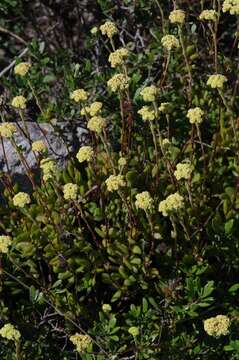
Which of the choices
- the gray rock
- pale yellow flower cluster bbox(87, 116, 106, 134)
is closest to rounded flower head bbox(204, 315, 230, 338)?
pale yellow flower cluster bbox(87, 116, 106, 134)

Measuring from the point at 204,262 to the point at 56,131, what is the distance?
133 cm

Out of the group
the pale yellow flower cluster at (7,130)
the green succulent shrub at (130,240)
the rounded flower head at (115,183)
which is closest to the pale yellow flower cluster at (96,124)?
the green succulent shrub at (130,240)

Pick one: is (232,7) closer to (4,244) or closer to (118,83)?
(118,83)

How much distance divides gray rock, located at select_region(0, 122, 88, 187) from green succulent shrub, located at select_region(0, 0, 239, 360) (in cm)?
16

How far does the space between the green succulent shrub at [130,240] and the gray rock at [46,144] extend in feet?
0.54

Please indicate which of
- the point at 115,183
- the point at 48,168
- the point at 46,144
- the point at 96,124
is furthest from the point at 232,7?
the point at 46,144

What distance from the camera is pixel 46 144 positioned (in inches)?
177

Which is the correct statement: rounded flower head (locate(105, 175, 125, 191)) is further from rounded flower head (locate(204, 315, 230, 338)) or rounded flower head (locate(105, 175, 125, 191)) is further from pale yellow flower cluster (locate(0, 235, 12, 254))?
rounded flower head (locate(204, 315, 230, 338))

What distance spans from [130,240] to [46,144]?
1139 millimetres

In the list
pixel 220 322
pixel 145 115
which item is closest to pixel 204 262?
pixel 220 322

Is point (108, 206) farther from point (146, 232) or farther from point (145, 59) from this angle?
point (145, 59)

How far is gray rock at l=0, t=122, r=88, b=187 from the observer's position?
4375mm

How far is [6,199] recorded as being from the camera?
13.8ft

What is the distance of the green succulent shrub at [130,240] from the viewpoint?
346cm
